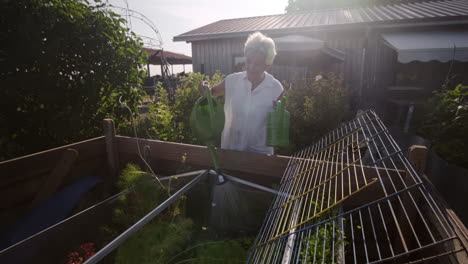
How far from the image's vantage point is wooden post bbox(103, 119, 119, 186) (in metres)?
2.18

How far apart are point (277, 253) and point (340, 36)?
9.96m

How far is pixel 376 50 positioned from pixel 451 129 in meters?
7.31

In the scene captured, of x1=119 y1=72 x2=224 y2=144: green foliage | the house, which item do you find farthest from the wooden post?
the house

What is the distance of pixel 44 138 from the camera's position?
91.7 inches

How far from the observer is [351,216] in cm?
79

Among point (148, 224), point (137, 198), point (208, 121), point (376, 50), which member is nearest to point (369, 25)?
point (376, 50)

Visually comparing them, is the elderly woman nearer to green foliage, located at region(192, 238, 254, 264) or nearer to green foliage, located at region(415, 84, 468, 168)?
green foliage, located at region(192, 238, 254, 264)

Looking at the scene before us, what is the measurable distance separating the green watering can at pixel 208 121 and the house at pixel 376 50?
547 centimetres

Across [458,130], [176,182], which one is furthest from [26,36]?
[458,130]

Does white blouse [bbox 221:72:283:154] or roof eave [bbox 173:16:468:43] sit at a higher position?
roof eave [bbox 173:16:468:43]

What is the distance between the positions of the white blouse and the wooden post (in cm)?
102

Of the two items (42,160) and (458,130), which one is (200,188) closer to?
(42,160)

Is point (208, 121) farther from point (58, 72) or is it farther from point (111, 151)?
point (58, 72)

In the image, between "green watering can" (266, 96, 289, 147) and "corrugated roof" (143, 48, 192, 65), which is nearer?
"green watering can" (266, 96, 289, 147)
